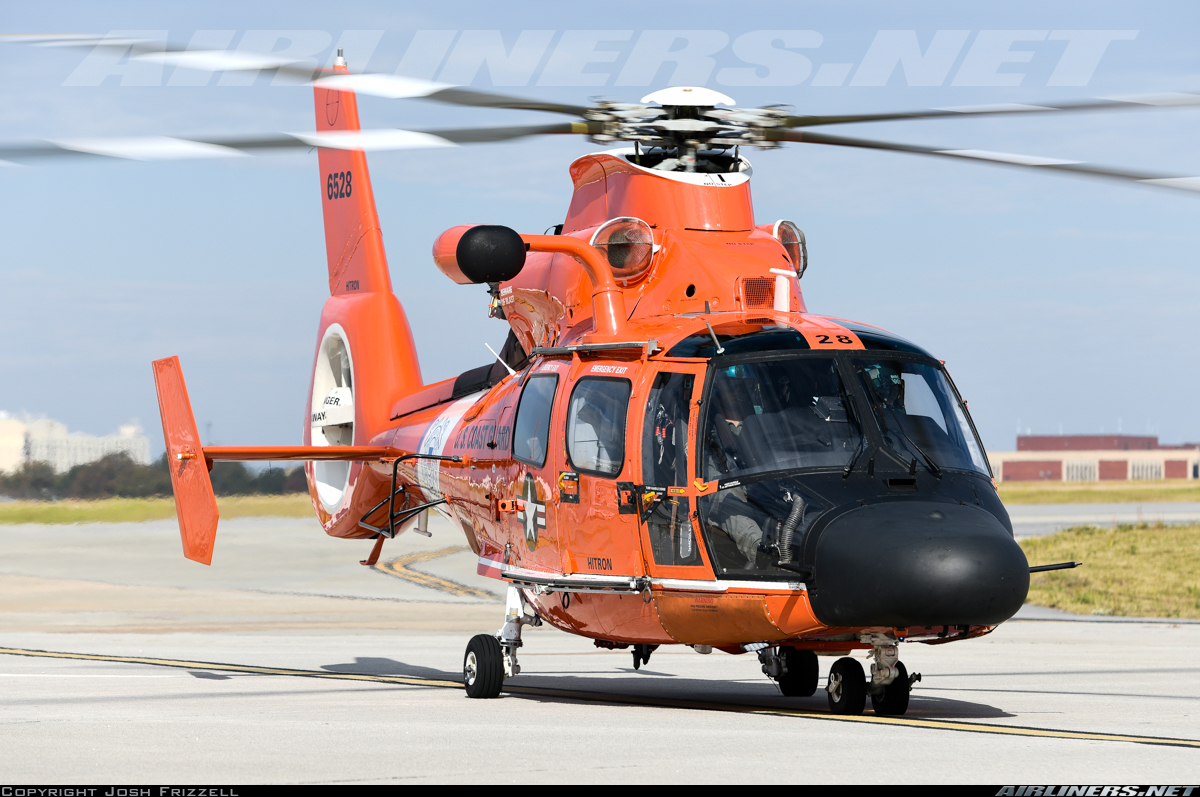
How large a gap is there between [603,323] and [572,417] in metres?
0.91

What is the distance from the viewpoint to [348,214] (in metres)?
17.0

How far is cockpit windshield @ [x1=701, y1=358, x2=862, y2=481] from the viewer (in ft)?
30.2

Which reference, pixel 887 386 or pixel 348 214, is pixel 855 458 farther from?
pixel 348 214

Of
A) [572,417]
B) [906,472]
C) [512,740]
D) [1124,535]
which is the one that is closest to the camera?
[512,740]

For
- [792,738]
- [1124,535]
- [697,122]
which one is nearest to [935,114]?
[697,122]

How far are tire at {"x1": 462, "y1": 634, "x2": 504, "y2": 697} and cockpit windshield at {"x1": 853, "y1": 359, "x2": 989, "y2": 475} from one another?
13.0ft

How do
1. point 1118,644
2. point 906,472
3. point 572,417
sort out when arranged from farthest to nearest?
point 1118,644 → point 572,417 → point 906,472

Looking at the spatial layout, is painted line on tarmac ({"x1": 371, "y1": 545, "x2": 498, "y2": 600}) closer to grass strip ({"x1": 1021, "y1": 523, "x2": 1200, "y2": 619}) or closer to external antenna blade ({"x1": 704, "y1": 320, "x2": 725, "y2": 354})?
grass strip ({"x1": 1021, "y1": 523, "x2": 1200, "y2": 619})

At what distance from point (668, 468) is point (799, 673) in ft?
9.48

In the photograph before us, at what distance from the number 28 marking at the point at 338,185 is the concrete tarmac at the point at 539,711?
18.8 ft

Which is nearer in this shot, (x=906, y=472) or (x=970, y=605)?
(x=970, y=605)

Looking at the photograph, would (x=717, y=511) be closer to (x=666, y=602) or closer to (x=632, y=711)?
(x=666, y=602)

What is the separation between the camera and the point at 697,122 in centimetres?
1128

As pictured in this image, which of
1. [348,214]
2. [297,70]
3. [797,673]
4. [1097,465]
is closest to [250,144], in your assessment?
[297,70]
